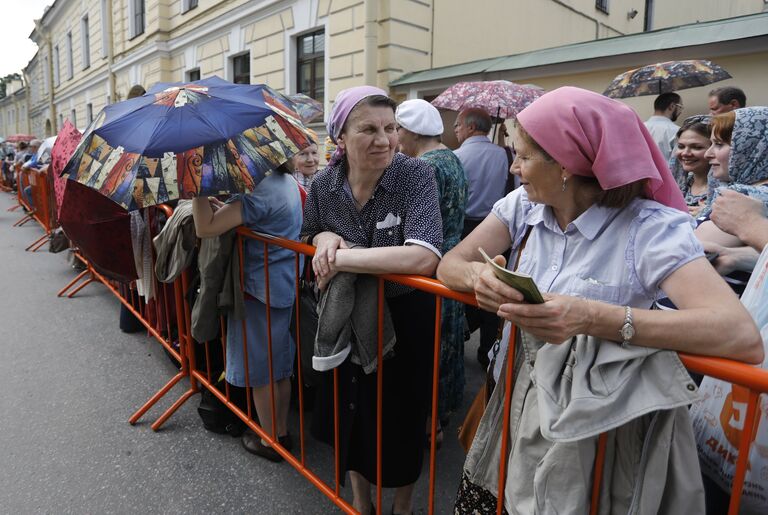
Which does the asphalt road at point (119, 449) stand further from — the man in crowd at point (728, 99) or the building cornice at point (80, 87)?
the building cornice at point (80, 87)

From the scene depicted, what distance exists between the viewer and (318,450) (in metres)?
2.94

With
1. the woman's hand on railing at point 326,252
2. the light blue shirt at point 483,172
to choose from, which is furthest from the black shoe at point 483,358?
the woman's hand on railing at point 326,252

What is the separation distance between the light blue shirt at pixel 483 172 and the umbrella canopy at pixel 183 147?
2.07m

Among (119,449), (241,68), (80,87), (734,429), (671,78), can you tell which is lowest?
(119,449)

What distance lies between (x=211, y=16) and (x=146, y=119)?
12577mm

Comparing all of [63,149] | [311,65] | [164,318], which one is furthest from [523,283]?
[311,65]

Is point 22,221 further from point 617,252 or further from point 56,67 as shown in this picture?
point 56,67

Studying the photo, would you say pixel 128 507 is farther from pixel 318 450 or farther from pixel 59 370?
pixel 59 370

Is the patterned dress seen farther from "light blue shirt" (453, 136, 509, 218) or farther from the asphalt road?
"light blue shirt" (453, 136, 509, 218)

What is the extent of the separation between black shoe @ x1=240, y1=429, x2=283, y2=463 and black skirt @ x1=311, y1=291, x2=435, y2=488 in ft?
2.80

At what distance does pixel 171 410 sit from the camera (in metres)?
3.23

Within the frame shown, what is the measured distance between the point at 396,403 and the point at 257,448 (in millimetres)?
1228

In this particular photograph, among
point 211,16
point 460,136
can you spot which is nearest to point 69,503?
point 460,136

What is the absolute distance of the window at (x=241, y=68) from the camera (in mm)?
12500
